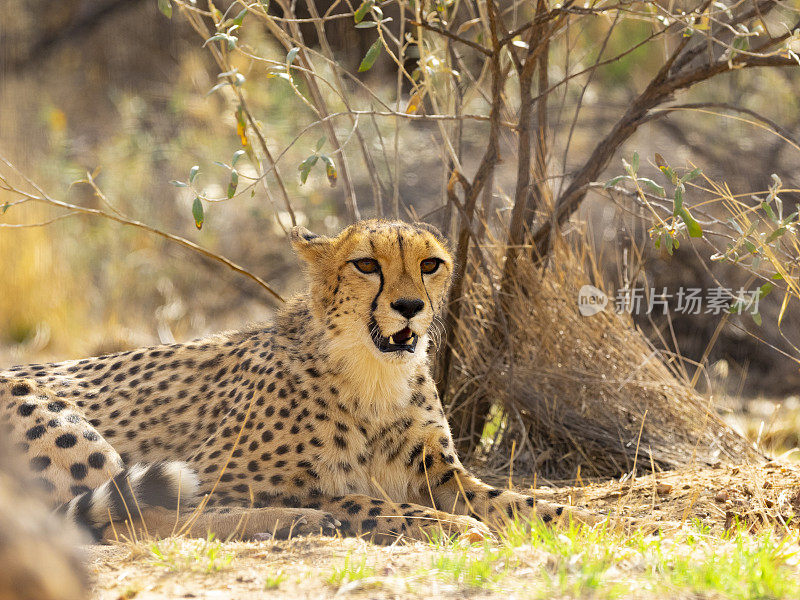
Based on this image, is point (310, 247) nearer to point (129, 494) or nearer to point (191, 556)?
point (129, 494)

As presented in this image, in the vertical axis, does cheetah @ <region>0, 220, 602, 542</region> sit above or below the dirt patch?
above

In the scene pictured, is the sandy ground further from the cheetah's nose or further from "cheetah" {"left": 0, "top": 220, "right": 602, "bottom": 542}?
the cheetah's nose

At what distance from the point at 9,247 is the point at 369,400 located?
177 inches

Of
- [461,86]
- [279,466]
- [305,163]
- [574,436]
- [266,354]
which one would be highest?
[461,86]

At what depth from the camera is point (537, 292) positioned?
11.7 ft

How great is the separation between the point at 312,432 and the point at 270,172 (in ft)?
8.03

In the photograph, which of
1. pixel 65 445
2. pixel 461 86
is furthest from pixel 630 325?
pixel 65 445

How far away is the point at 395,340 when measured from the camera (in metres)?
2.67

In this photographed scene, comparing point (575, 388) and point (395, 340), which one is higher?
point (395, 340)

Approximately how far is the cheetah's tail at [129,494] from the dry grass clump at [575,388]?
4.69 ft

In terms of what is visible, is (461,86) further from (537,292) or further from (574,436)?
(574,436)

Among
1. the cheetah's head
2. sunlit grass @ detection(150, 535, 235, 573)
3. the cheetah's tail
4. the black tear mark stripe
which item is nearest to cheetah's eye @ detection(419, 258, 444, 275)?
the cheetah's head

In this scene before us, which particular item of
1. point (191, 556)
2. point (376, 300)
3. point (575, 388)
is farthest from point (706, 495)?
point (191, 556)

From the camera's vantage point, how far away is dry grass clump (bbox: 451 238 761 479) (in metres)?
3.53
